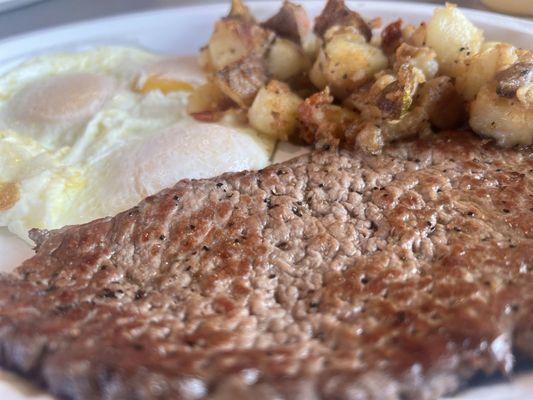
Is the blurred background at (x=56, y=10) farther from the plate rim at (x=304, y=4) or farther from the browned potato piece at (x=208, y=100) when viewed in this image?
the browned potato piece at (x=208, y=100)

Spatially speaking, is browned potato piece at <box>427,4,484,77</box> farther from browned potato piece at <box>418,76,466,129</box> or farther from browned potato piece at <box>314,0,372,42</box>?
browned potato piece at <box>314,0,372,42</box>

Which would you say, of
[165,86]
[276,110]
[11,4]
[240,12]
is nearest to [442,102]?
[276,110]

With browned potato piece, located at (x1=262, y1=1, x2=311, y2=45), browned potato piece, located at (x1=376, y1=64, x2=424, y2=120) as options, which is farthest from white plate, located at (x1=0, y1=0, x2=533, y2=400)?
browned potato piece, located at (x1=376, y1=64, x2=424, y2=120)

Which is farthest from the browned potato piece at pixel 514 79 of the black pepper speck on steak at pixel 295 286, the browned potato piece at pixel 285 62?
the browned potato piece at pixel 285 62

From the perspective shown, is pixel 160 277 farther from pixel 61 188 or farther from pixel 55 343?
pixel 61 188

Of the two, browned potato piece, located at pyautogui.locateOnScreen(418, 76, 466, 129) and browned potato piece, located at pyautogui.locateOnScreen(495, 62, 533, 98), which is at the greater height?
browned potato piece, located at pyautogui.locateOnScreen(495, 62, 533, 98)

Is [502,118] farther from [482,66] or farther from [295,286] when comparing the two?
[295,286]

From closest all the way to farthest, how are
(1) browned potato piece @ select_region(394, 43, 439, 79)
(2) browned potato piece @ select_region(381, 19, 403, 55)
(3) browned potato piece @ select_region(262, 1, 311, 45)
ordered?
(1) browned potato piece @ select_region(394, 43, 439, 79)
(2) browned potato piece @ select_region(381, 19, 403, 55)
(3) browned potato piece @ select_region(262, 1, 311, 45)
